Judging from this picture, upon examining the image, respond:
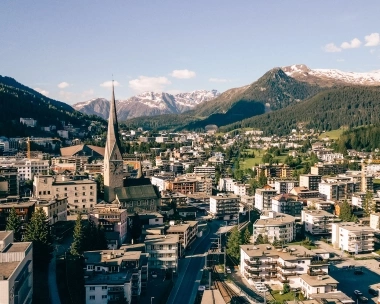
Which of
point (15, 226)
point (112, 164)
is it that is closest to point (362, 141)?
point (112, 164)

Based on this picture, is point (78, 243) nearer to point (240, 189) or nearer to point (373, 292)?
point (373, 292)

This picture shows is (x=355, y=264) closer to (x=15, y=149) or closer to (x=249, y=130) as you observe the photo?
(x=15, y=149)

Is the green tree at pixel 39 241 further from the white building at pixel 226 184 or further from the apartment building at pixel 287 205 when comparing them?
the white building at pixel 226 184

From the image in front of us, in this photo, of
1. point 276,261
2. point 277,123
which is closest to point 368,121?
point 277,123

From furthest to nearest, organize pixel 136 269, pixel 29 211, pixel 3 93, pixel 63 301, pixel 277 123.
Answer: pixel 277 123 < pixel 3 93 < pixel 29 211 < pixel 136 269 < pixel 63 301

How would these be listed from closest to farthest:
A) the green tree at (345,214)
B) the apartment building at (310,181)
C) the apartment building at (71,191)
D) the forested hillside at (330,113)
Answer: the apartment building at (71,191), the green tree at (345,214), the apartment building at (310,181), the forested hillside at (330,113)

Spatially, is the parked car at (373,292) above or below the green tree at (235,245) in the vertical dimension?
below

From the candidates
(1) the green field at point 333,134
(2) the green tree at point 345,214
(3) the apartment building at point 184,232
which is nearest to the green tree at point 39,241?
(3) the apartment building at point 184,232
